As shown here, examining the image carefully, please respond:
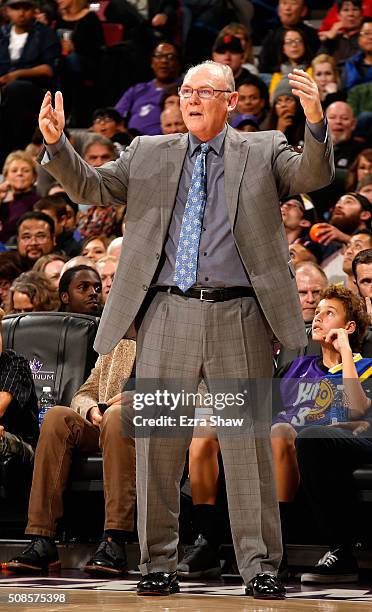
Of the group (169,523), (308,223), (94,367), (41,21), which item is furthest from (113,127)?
(169,523)

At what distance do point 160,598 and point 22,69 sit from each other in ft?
24.1

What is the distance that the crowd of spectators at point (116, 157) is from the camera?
4.49 metres

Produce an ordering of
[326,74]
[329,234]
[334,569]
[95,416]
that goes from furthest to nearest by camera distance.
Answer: [326,74], [329,234], [95,416], [334,569]

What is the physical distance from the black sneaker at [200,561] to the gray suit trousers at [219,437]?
762 millimetres

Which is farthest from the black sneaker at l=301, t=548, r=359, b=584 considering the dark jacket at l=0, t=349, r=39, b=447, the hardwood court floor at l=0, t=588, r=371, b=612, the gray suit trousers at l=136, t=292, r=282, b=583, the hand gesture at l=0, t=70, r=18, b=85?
the hand gesture at l=0, t=70, r=18, b=85

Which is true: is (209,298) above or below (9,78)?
below

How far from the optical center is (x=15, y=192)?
8.66m

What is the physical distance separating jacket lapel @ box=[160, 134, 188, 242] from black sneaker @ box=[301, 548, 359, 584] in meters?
1.45

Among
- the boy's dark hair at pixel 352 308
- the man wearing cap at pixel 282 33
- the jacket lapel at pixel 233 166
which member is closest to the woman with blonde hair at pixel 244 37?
the man wearing cap at pixel 282 33

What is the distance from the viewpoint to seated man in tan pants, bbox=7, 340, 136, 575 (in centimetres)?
445

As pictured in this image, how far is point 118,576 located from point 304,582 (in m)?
A: 0.68

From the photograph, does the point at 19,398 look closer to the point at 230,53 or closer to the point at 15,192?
the point at 15,192

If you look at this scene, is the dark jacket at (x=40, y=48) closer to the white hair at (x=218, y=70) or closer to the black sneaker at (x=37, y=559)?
the black sneaker at (x=37, y=559)

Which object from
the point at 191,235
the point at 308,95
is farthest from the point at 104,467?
the point at 308,95
